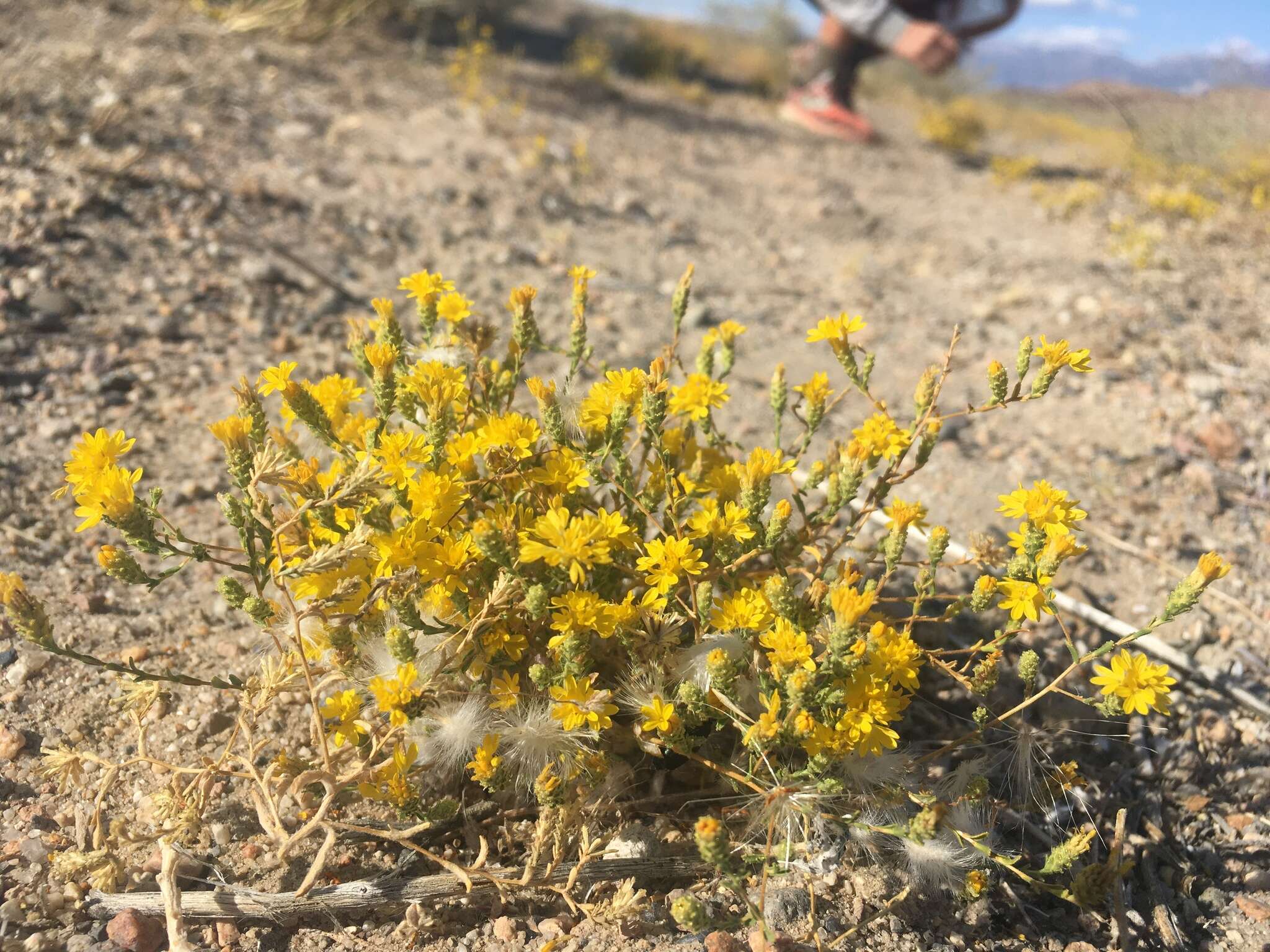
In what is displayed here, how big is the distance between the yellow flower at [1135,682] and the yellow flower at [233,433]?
171 cm

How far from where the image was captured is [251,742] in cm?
164

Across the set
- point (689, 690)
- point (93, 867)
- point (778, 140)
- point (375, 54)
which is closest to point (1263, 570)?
point (689, 690)

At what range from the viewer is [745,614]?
67.1 inches

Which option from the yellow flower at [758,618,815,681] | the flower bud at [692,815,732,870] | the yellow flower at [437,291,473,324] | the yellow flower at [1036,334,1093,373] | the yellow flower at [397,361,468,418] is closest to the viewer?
the flower bud at [692,815,732,870]

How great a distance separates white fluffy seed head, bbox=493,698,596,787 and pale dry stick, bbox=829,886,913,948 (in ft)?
2.13

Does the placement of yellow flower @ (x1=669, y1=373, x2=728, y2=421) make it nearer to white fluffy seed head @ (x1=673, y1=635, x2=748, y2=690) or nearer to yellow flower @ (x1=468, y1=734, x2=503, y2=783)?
white fluffy seed head @ (x1=673, y1=635, x2=748, y2=690)

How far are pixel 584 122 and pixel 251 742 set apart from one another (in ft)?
20.4

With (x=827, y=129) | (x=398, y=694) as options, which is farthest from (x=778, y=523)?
(x=827, y=129)

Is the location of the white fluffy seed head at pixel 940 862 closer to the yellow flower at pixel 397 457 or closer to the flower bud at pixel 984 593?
the flower bud at pixel 984 593

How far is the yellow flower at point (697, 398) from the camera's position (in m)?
1.89

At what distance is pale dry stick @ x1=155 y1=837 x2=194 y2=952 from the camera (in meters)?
1.51

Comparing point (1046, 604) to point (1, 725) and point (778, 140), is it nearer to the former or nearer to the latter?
point (1, 725)

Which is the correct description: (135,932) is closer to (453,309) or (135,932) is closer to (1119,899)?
(453,309)

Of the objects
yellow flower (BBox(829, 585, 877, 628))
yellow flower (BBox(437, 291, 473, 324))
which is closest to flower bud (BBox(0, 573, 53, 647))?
yellow flower (BBox(437, 291, 473, 324))
